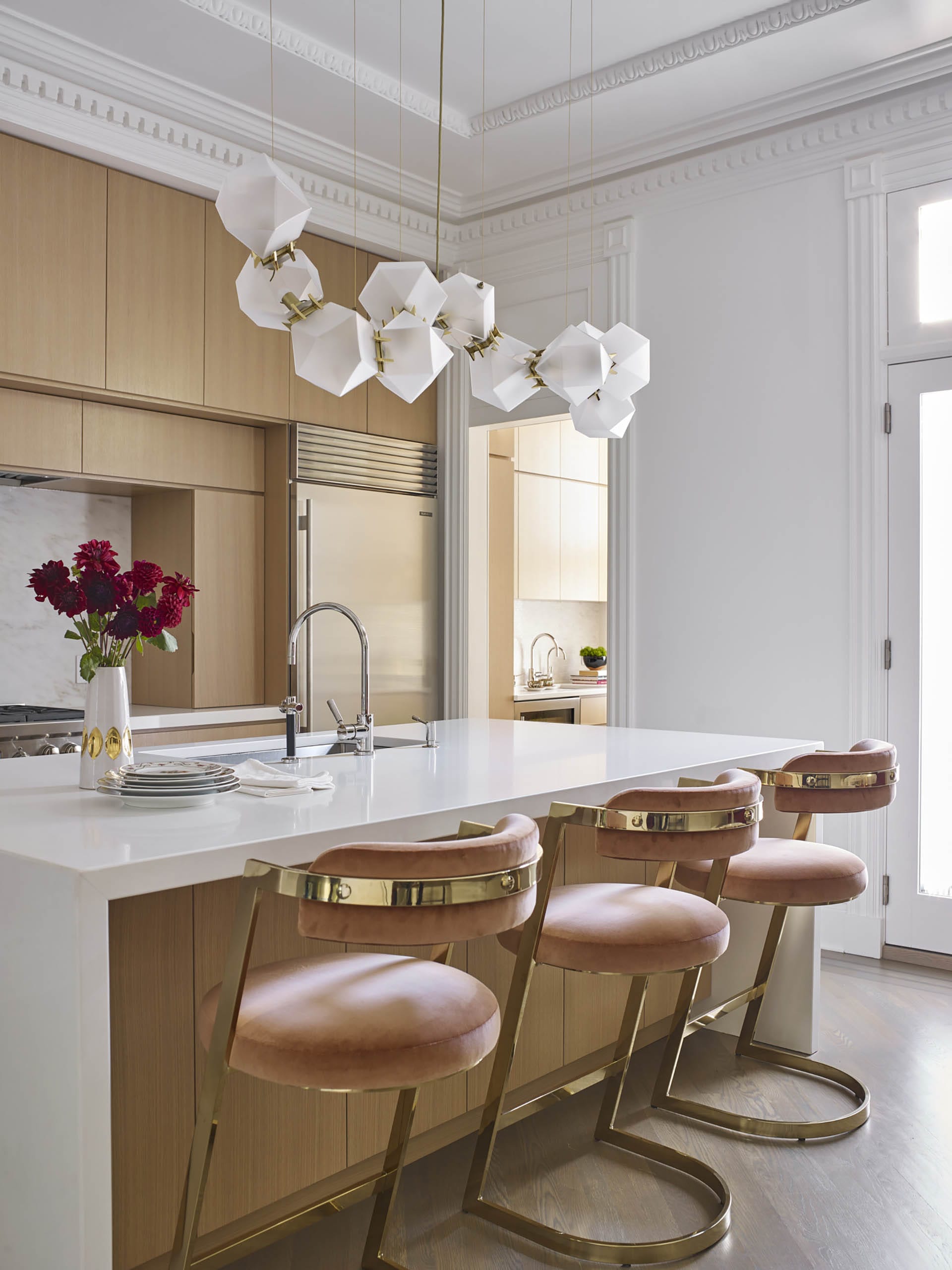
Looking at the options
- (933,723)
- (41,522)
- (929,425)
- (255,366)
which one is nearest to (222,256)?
(255,366)

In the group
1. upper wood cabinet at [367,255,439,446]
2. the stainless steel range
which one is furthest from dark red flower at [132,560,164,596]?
upper wood cabinet at [367,255,439,446]

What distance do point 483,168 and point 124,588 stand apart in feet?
10.3

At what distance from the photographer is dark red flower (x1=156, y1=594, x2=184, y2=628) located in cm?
206

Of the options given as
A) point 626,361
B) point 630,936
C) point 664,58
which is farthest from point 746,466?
point 630,936

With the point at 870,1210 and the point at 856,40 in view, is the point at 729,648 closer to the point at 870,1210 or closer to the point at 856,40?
the point at 856,40

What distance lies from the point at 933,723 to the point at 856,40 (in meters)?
2.25

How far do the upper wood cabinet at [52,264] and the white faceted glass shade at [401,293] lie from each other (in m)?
1.72

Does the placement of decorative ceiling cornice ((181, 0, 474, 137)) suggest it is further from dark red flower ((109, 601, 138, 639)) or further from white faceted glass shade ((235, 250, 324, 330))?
dark red flower ((109, 601, 138, 639))

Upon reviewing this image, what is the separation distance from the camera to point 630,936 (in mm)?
1837

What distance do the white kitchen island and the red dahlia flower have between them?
0.35m

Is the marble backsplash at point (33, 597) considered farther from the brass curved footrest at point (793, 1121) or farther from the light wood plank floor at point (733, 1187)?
the brass curved footrest at point (793, 1121)

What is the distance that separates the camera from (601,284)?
4543mm

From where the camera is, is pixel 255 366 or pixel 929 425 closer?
pixel 929 425

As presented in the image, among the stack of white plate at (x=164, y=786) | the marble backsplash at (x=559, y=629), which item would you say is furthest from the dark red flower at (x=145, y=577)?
the marble backsplash at (x=559, y=629)
